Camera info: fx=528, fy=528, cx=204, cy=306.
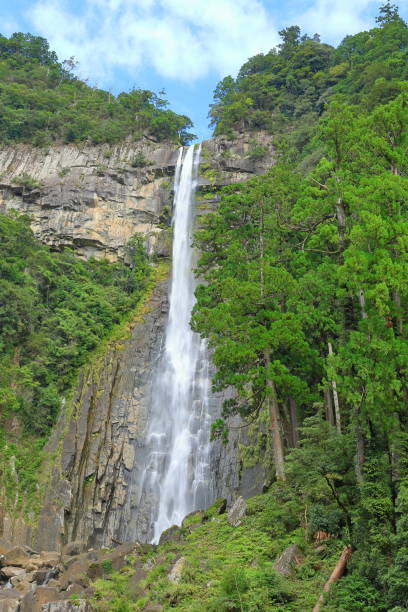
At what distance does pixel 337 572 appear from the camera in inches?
276

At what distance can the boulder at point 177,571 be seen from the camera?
9250 mm

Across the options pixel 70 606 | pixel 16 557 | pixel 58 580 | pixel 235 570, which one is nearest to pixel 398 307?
pixel 235 570

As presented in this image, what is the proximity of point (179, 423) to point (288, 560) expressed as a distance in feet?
52.1

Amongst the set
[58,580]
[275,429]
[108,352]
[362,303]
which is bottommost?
[58,580]

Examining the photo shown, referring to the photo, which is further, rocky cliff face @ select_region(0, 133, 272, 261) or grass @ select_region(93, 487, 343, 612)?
rocky cliff face @ select_region(0, 133, 272, 261)

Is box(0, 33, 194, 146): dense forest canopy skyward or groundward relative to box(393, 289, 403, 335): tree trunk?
skyward

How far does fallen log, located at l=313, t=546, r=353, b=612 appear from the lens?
662 cm

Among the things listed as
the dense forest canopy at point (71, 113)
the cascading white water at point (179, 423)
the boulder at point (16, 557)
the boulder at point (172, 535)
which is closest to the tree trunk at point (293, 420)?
the boulder at point (172, 535)

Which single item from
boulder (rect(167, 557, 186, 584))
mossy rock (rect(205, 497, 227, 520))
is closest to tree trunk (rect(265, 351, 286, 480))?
mossy rock (rect(205, 497, 227, 520))

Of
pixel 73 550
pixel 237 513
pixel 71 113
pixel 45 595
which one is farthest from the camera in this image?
pixel 71 113

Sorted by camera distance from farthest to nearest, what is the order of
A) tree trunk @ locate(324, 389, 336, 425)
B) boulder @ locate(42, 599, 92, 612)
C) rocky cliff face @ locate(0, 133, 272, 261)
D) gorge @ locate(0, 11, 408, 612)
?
rocky cliff face @ locate(0, 133, 272, 261) < tree trunk @ locate(324, 389, 336, 425) < boulder @ locate(42, 599, 92, 612) < gorge @ locate(0, 11, 408, 612)

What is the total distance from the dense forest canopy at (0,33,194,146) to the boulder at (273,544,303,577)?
36.4 m

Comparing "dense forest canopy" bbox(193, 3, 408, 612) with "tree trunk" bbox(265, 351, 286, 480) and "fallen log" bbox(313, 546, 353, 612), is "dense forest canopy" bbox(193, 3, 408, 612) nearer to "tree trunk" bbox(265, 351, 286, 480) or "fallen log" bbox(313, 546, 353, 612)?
"tree trunk" bbox(265, 351, 286, 480)

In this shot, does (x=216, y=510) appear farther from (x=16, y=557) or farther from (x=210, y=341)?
(x=16, y=557)
